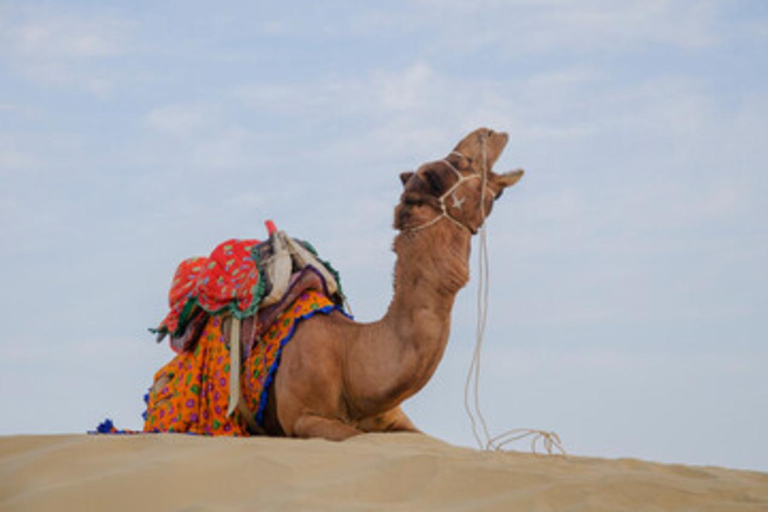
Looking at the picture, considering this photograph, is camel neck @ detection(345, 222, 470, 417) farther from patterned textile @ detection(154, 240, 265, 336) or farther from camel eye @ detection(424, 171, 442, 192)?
patterned textile @ detection(154, 240, 265, 336)

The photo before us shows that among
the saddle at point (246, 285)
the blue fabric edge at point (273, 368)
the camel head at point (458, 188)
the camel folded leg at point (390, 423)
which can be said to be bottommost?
the camel folded leg at point (390, 423)

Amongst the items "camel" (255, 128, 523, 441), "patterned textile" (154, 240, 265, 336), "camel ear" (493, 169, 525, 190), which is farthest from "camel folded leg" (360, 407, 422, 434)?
"camel ear" (493, 169, 525, 190)

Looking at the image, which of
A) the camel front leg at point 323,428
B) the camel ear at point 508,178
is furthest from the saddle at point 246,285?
the camel ear at point 508,178

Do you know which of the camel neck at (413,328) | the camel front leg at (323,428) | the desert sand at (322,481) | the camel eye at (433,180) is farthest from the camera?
the camel eye at (433,180)

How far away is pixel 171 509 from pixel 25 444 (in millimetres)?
1362

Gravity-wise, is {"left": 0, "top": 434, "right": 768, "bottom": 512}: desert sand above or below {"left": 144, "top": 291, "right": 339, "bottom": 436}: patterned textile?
below

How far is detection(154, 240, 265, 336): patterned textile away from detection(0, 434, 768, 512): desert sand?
2237 millimetres

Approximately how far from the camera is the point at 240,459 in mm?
4281

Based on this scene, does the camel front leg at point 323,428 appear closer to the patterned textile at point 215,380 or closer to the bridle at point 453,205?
the patterned textile at point 215,380

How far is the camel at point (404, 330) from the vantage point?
6629mm

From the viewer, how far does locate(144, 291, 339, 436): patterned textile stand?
22.5 feet

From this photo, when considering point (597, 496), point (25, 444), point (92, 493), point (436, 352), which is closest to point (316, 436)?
point (436, 352)

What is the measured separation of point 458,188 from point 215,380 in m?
1.87

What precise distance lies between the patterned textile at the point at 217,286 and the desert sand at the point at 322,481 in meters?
2.24
